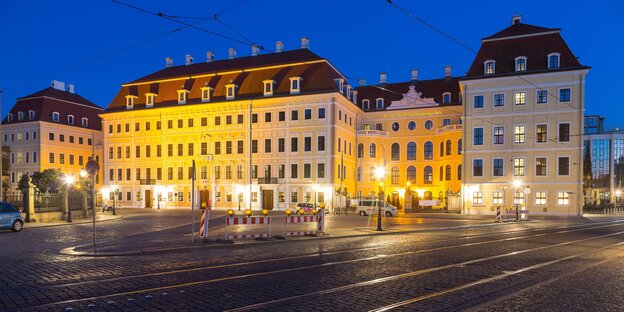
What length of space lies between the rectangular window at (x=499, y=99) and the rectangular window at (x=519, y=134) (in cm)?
273

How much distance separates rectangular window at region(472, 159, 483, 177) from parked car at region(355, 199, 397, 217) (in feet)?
38.3

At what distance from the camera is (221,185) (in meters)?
57.9

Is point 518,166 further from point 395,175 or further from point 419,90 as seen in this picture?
point 419,90

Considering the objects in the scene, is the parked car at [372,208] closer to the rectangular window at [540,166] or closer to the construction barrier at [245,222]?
the rectangular window at [540,166]

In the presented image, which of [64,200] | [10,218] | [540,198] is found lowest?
[540,198]

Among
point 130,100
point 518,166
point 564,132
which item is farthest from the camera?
point 130,100

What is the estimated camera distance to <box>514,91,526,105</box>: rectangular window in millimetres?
46562

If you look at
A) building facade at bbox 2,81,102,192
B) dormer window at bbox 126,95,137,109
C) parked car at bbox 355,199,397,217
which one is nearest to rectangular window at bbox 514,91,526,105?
parked car at bbox 355,199,397,217

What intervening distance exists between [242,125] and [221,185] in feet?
25.5

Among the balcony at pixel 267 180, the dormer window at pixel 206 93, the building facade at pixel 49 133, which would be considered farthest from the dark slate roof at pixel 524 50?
the building facade at pixel 49 133

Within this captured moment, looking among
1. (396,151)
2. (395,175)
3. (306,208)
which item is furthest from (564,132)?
(306,208)

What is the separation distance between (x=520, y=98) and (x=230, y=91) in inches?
1257

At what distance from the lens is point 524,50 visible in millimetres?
46750

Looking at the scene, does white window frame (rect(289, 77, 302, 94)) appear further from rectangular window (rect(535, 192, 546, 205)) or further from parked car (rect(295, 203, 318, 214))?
rectangular window (rect(535, 192, 546, 205))
